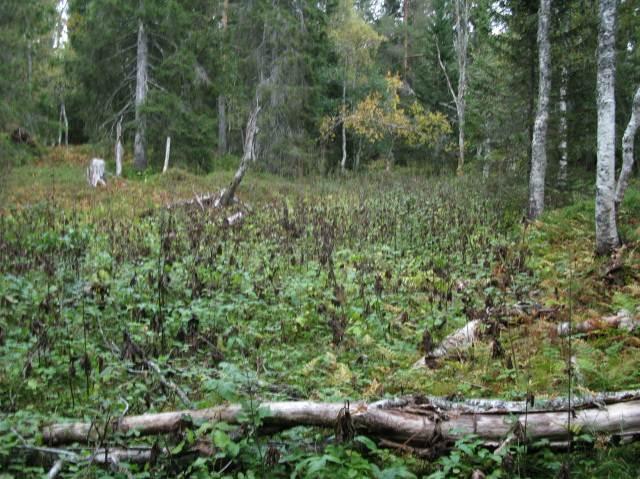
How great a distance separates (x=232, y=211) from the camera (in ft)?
55.0

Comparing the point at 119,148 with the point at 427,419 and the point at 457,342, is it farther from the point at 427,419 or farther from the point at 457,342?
the point at 427,419

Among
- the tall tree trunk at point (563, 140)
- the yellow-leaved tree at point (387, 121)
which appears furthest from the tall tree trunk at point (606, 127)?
the yellow-leaved tree at point (387, 121)

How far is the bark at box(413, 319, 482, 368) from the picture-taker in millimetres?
6211

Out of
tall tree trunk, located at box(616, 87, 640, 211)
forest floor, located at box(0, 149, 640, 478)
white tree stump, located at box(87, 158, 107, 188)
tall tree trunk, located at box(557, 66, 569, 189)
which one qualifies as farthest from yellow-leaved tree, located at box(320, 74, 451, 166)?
tall tree trunk, located at box(616, 87, 640, 211)

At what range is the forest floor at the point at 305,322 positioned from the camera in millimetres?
3984

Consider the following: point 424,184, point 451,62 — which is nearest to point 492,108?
point 424,184

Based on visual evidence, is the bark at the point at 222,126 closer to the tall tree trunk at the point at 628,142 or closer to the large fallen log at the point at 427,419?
the tall tree trunk at the point at 628,142

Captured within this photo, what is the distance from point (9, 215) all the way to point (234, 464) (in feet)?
45.6

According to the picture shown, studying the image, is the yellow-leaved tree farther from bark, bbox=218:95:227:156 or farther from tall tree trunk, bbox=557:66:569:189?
tall tree trunk, bbox=557:66:569:189

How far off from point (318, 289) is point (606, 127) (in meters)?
5.52

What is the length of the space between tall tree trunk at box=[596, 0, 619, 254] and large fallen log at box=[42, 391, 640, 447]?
641 cm

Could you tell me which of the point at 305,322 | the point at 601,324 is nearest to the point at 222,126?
the point at 305,322

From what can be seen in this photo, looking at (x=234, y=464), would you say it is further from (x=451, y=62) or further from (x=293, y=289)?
(x=451, y=62)

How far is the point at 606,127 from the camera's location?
383 inches
